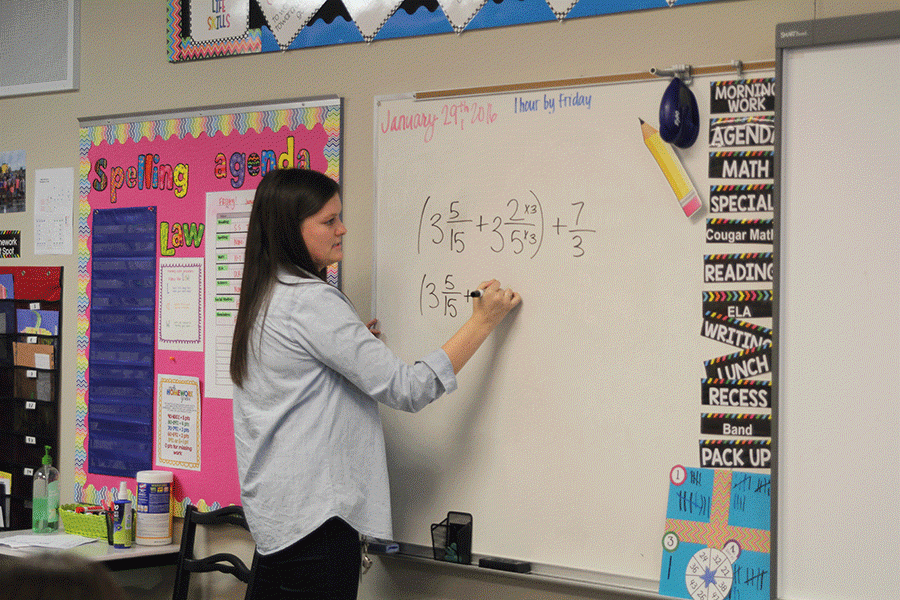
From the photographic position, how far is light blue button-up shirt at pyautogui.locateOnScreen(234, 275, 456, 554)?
1799 mm

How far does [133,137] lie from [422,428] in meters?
1.27

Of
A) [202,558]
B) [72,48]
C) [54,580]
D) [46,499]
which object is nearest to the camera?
[54,580]

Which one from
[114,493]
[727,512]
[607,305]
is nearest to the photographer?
[727,512]

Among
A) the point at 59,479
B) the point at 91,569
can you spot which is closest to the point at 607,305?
the point at 91,569

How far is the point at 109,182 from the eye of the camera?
263cm

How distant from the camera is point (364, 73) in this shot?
2.25 m

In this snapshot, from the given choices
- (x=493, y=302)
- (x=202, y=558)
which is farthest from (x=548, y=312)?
(x=202, y=558)

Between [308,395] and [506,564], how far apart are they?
1.99 ft

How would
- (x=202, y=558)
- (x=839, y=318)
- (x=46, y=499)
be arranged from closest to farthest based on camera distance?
1. (x=839, y=318)
2. (x=202, y=558)
3. (x=46, y=499)

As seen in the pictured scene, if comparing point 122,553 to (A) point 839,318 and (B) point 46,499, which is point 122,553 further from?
(A) point 839,318

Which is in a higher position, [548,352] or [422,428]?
[548,352]

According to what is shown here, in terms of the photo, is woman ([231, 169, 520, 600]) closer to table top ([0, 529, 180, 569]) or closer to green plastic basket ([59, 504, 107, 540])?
table top ([0, 529, 180, 569])

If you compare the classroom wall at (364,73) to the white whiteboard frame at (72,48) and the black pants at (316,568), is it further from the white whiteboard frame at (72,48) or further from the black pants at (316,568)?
the black pants at (316,568)

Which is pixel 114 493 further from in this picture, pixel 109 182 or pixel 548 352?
pixel 548 352
